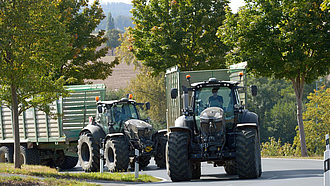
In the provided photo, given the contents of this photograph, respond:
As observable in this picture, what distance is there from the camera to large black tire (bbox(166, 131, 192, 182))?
1488cm

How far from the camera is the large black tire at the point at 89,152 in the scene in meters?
20.9

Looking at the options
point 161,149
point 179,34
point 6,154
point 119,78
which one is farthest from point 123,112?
point 119,78

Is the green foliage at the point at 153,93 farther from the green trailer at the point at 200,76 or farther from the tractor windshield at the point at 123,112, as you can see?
the green trailer at the point at 200,76

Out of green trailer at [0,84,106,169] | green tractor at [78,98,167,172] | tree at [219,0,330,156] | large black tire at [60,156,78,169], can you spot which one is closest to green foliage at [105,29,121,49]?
tree at [219,0,330,156]

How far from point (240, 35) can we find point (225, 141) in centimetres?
1477

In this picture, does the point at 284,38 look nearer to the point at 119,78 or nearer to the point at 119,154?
the point at 119,154

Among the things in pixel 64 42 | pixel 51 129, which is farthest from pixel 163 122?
pixel 64 42

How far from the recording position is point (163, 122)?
251 feet

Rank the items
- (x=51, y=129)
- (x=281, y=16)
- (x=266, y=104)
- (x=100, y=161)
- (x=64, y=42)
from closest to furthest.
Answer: (x=64, y=42), (x=100, y=161), (x=51, y=129), (x=281, y=16), (x=266, y=104)

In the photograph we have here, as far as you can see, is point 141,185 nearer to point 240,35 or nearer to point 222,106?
point 222,106

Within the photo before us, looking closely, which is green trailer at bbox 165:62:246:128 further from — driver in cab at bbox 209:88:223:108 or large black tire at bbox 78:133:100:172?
driver in cab at bbox 209:88:223:108

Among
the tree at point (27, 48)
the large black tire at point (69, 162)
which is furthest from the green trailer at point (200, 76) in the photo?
the large black tire at point (69, 162)

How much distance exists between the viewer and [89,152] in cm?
2164

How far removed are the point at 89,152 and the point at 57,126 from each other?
255 cm
